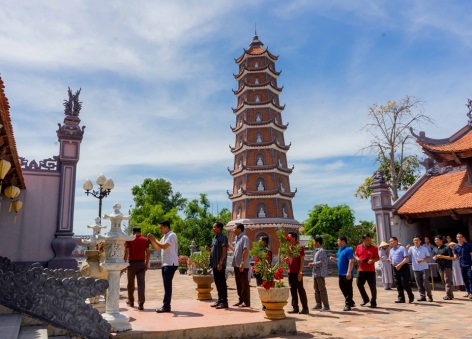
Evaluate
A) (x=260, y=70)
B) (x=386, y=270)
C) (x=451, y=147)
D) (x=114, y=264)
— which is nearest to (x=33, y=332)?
(x=114, y=264)

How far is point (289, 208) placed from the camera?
1256 inches

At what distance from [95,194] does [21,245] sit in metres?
2.91

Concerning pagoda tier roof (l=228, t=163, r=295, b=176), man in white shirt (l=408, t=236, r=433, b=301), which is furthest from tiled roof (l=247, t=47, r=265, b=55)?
man in white shirt (l=408, t=236, r=433, b=301)

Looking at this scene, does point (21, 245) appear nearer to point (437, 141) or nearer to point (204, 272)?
point (204, 272)

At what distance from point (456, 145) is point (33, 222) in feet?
51.5

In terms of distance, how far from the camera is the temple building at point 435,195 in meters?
13.0

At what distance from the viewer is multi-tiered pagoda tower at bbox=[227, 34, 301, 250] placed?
30469 mm

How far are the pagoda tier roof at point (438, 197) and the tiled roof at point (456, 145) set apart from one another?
1040 mm

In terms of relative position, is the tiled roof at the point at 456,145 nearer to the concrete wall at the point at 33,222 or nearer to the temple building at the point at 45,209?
the temple building at the point at 45,209

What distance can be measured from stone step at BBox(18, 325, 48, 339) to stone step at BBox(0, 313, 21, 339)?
0.13 metres

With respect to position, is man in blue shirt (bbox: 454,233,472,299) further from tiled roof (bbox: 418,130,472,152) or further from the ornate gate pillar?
the ornate gate pillar

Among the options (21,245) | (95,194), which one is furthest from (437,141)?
(21,245)

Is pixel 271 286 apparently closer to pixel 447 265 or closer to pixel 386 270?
pixel 447 265

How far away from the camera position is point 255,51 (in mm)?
33781
